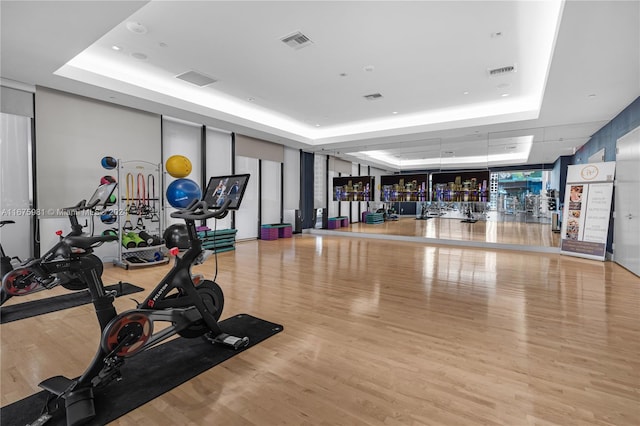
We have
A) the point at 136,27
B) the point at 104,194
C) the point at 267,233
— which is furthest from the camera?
the point at 267,233

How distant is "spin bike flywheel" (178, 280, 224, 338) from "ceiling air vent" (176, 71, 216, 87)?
172 inches

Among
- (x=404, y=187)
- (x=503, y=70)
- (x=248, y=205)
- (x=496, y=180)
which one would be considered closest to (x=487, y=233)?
(x=496, y=180)

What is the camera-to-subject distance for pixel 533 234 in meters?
10.0

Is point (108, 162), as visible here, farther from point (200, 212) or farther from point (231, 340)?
point (231, 340)

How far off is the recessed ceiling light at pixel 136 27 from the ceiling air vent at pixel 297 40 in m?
1.82

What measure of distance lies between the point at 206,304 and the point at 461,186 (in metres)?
8.14

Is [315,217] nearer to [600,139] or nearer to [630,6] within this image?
[600,139]

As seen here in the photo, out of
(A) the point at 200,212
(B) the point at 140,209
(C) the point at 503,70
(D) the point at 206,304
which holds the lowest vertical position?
(D) the point at 206,304

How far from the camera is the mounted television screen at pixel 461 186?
336 inches

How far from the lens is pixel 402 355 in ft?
8.39

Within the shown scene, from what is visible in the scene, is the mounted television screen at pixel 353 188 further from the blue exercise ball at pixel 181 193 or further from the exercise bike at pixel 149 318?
the exercise bike at pixel 149 318

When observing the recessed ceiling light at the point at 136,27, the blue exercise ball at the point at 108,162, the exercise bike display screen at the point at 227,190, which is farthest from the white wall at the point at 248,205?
the exercise bike display screen at the point at 227,190

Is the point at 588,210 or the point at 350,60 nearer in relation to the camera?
the point at 350,60

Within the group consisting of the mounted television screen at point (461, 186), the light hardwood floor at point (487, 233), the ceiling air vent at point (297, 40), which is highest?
the ceiling air vent at point (297, 40)
